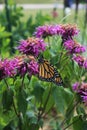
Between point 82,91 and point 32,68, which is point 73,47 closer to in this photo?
point 82,91

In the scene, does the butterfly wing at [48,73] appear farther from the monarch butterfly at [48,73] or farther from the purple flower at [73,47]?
the purple flower at [73,47]

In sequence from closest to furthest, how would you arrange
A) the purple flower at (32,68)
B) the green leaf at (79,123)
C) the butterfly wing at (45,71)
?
the purple flower at (32,68) < the butterfly wing at (45,71) < the green leaf at (79,123)

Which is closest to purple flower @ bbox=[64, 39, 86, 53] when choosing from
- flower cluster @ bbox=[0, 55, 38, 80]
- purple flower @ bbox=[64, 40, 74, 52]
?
purple flower @ bbox=[64, 40, 74, 52]

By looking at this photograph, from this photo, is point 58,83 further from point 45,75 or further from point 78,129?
point 78,129

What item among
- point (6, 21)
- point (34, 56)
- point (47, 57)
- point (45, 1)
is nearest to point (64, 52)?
point (47, 57)

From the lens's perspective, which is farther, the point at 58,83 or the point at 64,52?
the point at 64,52

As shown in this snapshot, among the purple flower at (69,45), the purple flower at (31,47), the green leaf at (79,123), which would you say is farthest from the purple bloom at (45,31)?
the green leaf at (79,123)

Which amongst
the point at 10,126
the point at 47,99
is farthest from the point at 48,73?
the point at 10,126

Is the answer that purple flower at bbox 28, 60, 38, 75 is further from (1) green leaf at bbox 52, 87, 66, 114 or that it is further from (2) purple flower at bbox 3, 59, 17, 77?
(1) green leaf at bbox 52, 87, 66, 114
